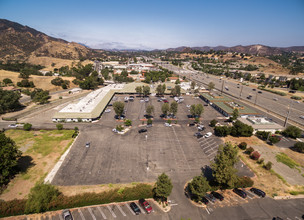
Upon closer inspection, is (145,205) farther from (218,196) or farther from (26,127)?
(26,127)

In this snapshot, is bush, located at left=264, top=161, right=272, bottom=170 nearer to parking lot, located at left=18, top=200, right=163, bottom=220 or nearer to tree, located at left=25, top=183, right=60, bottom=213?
parking lot, located at left=18, top=200, right=163, bottom=220

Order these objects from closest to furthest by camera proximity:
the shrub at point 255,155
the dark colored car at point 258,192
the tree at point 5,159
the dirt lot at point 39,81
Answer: the dark colored car at point 258,192
the tree at point 5,159
the shrub at point 255,155
the dirt lot at point 39,81

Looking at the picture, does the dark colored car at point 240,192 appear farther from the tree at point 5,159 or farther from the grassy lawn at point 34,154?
the tree at point 5,159

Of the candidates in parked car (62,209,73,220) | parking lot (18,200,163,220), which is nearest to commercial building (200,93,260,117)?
parking lot (18,200,163,220)

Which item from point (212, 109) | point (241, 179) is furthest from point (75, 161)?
point (212, 109)

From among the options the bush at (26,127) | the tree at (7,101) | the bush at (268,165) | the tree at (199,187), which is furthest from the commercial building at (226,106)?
the tree at (7,101)

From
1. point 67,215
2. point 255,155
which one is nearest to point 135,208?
point 67,215
